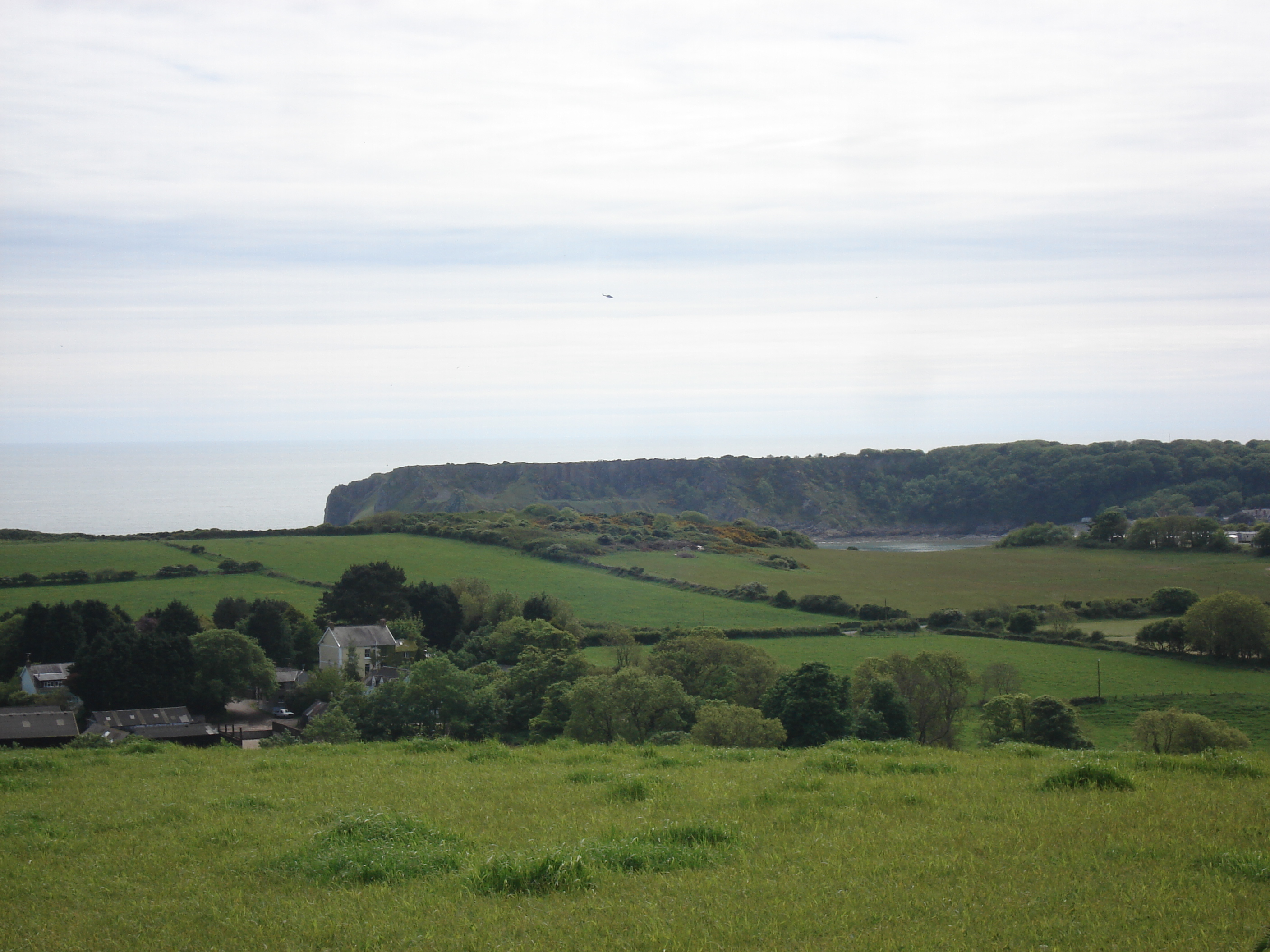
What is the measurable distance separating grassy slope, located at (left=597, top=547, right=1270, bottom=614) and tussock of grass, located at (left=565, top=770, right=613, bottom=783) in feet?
191

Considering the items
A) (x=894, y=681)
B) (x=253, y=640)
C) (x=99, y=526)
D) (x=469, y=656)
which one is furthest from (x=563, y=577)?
(x=99, y=526)

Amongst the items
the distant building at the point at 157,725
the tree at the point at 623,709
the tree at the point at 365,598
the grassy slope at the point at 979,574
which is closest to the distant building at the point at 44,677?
the distant building at the point at 157,725

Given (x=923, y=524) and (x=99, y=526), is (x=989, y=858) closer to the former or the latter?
(x=99, y=526)

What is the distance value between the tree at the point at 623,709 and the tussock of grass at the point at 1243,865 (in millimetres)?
23745

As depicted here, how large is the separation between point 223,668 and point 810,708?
1162 inches

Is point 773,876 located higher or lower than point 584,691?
higher

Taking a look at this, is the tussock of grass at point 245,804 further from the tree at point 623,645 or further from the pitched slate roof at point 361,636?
the pitched slate roof at point 361,636

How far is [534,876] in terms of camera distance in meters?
7.40

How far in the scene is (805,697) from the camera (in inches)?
1232

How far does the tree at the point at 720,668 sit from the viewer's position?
1567 inches

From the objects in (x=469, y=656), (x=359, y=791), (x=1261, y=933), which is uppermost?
(x=1261, y=933)

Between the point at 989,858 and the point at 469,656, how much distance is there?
1929 inches

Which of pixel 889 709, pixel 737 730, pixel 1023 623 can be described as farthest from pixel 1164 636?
pixel 737 730

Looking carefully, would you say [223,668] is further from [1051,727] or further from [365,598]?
[1051,727]
